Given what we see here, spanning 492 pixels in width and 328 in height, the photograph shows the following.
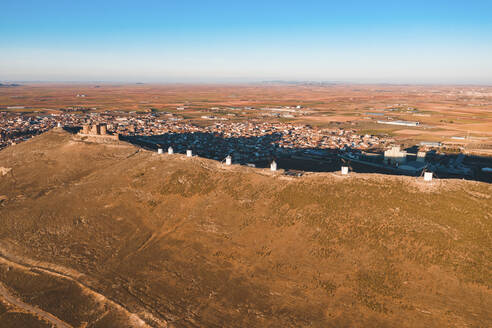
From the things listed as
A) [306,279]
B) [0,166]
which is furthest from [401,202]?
[0,166]

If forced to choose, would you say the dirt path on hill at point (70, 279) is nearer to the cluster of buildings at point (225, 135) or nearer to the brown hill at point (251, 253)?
the brown hill at point (251, 253)

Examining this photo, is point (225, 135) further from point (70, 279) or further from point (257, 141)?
point (70, 279)

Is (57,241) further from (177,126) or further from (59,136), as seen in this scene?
(177,126)

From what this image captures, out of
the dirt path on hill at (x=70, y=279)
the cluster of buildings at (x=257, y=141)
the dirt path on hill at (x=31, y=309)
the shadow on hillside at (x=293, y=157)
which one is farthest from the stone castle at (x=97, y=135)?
the dirt path on hill at (x=31, y=309)

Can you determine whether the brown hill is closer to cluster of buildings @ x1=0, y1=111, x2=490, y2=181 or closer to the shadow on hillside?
the shadow on hillside

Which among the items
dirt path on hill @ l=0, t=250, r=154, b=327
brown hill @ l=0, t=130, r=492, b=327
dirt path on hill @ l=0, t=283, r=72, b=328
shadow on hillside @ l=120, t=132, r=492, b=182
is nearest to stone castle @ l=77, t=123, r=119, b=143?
shadow on hillside @ l=120, t=132, r=492, b=182

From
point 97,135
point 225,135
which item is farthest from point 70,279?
point 225,135
